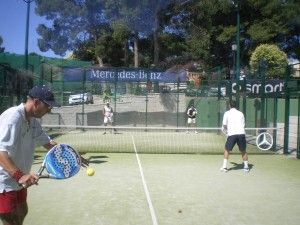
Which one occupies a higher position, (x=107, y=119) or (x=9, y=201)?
(x=107, y=119)

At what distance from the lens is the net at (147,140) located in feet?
54.8

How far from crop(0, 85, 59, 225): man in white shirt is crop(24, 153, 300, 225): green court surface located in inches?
104

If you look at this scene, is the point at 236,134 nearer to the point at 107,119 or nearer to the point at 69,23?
the point at 107,119

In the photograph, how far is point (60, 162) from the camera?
4.41m

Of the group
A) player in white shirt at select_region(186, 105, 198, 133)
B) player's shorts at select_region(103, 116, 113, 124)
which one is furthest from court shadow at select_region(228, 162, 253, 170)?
player's shorts at select_region(103, 116, 113, 124)

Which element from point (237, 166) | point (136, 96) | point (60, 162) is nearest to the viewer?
point (60, 162)

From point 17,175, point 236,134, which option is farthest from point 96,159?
point 17,175

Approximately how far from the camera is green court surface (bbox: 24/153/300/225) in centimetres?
727

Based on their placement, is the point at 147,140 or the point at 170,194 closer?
the point at 170,194

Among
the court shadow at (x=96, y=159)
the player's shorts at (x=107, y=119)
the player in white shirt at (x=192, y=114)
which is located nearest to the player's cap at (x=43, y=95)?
the court shadow at (x=96, y=159)

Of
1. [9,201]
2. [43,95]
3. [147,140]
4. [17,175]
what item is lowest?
[147,140]

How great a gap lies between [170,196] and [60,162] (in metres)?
4.71

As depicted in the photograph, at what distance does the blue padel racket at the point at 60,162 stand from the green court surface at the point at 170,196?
8.62 ft

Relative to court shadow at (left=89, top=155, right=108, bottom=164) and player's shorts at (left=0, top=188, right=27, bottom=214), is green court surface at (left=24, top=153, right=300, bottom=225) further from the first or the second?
player's shorts at (left=0, top=188, right=27, bottom=214)
